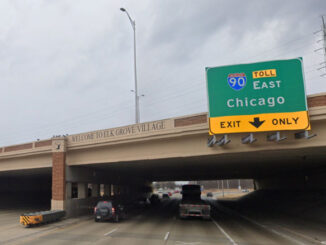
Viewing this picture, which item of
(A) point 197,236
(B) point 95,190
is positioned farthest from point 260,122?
(B) point 95,190

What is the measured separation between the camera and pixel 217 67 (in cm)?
1816

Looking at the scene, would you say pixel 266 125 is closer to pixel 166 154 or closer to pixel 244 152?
pixel 244 152

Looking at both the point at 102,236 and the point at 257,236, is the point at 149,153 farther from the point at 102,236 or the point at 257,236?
the point at 257,236

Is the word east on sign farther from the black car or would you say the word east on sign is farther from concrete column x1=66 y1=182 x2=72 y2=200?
concrete column x1=66 y1=182 x2=72 y2=200

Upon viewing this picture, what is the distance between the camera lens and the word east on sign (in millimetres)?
16141

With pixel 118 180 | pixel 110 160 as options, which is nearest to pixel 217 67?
pixel 110 160

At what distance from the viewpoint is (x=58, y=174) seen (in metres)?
25.6

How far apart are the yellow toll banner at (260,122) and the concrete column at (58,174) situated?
15207 mm

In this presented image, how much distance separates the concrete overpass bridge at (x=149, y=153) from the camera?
1742cm

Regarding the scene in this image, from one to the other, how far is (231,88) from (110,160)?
12253 millimetres

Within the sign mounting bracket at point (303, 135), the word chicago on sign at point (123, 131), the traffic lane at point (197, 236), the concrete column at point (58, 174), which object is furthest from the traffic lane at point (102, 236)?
the sign mounting bracket at point (303, 135)

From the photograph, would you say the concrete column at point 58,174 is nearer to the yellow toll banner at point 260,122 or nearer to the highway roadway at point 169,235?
the highway roadway at point 169,235

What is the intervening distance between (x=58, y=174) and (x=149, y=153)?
9.69 m

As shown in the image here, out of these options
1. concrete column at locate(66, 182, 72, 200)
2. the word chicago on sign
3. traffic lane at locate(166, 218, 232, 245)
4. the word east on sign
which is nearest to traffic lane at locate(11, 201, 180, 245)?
traffic lane at locate(166, 218, 232, 245)
